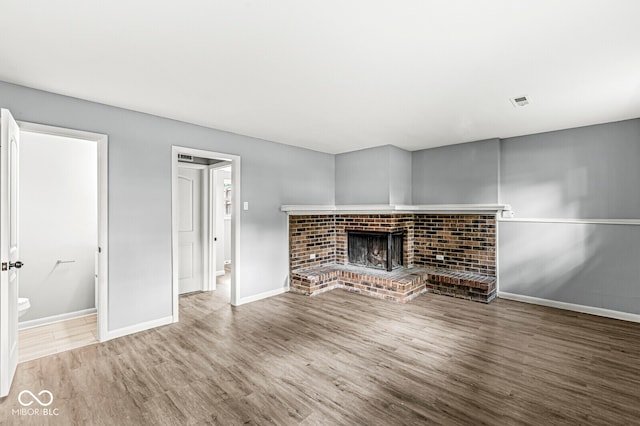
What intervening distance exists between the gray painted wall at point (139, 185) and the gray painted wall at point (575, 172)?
3823mm

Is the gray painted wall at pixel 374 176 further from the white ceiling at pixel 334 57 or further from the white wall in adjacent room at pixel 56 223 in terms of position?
the white wall in adjacent room at pixel 56 223

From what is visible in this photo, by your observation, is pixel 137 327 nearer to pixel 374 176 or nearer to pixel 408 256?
pixel 374 176

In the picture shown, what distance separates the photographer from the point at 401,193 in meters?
5.30

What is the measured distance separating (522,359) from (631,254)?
7.38ft

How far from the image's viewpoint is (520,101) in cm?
310

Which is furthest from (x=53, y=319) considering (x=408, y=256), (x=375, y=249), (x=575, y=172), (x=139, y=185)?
(x=575, y=172)

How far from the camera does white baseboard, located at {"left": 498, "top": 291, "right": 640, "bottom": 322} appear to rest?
3.69 metres

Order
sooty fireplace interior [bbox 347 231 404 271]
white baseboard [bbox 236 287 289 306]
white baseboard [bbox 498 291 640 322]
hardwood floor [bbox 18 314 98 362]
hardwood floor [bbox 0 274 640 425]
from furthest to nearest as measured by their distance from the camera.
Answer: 1. sooty fireplace interior [bbox 347 231 404 271]
2. white baseboard [bbox 236 287 289 306]
3. white baseboard [bbox 498 291 640 322]
4. hardwood floor [bbox 18 314 98 362]
5. hardwood floor [bbox 0 274 640 425]

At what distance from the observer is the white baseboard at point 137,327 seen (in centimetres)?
321

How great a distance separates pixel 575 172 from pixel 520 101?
68.0 inches

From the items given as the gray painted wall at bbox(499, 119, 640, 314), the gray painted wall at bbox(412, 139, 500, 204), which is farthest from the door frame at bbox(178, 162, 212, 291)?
the gray painted wall at bbox(499, 119, 640, 314)

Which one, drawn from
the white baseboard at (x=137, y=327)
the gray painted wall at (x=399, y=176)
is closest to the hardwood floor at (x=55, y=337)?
the white baseboard at (x=137, y=327)

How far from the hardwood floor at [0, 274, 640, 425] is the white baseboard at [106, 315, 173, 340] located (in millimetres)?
103

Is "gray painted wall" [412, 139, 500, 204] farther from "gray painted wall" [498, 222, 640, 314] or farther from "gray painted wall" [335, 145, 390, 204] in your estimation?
"gray painted wall" [335, 145, 390, 204]
